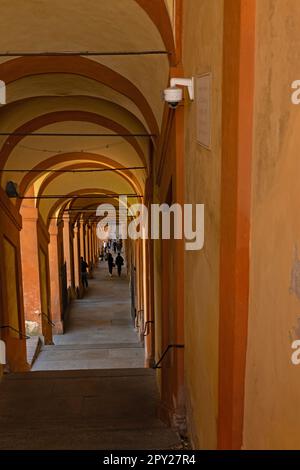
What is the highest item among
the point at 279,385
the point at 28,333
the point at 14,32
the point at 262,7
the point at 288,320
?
the point at 14,32

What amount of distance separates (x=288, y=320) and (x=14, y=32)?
4.95 m

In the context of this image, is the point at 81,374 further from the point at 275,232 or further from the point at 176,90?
the point at 275,232

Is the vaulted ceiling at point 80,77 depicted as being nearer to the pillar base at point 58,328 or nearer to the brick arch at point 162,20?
the brick arch at point 162,20

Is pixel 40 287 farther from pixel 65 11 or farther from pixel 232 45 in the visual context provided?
pixel 232 45

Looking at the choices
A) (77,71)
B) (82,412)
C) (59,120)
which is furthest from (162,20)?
(59,120)

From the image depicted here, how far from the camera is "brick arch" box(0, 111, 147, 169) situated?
29.7 feet

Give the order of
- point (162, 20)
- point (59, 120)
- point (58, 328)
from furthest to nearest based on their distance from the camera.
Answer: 1. point (58, 328)
2. point (59, 120)
3. point (162, 20)

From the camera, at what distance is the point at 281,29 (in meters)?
1.83

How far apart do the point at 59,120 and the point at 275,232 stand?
26.6 ft

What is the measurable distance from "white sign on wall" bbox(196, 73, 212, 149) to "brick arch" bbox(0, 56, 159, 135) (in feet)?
10.3

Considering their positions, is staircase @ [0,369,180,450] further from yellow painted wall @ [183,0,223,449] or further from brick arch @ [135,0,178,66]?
brick arch @ [135,0,178,66]

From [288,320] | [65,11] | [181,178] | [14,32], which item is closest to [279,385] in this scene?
[288,320]

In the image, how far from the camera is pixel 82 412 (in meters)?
6.66

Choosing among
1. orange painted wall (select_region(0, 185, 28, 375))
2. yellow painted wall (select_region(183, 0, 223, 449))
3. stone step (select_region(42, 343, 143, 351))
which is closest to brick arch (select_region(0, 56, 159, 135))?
yellow painted wall (select_region(183, 0, 223, 449))
